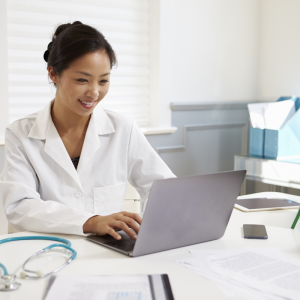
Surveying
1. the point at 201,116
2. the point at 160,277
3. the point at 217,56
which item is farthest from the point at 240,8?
the point at 160,277

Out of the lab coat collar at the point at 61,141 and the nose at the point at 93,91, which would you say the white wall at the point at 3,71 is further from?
the nose at the point at 93,91

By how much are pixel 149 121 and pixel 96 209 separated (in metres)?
1.62

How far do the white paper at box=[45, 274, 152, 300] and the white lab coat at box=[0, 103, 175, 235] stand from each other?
293 mm

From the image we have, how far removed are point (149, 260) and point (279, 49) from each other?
2.67 metres

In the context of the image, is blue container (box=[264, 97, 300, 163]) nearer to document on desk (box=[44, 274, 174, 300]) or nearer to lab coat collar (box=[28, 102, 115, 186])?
lab coat collar (box=[28, 102, 115, 186])

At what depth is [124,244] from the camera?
3.14 feet

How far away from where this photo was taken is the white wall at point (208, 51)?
2814 millimetres

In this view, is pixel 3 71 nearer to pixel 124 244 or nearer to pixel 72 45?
pixel 72 45

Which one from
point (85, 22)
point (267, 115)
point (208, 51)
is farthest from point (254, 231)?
point (208, 51)

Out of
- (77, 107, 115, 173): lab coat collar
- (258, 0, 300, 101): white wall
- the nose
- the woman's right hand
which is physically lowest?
the woman's right hand

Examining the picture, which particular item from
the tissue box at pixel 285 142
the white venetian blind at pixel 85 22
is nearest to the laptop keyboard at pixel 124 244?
the white venetian blind at pixel 85 22

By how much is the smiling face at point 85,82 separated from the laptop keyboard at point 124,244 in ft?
1.83

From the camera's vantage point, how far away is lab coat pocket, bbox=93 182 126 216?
1.40 meters

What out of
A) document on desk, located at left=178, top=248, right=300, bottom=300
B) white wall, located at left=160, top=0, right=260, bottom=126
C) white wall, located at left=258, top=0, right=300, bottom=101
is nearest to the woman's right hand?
document on desk, located at left=178, top=248, right=300, bottom=300
